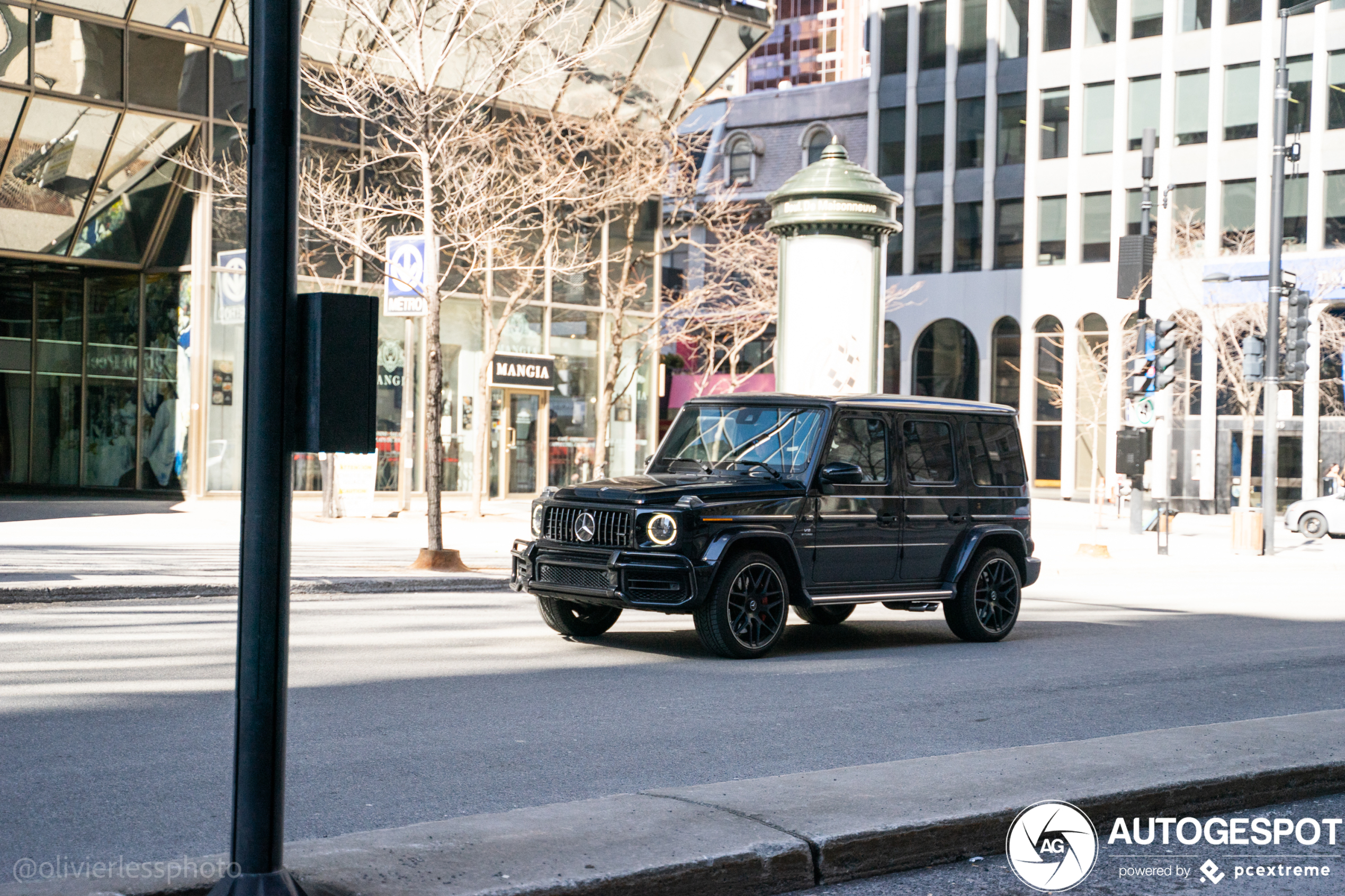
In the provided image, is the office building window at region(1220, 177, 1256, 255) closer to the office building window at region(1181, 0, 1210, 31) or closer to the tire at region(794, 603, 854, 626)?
the office building window at region(1181, 0, 1210, 31)

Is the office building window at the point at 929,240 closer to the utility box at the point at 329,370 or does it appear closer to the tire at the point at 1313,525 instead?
the tire at the point at 1313,525

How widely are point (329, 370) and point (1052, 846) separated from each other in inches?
128

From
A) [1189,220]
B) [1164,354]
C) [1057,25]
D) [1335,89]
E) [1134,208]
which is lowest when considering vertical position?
[1164,354]

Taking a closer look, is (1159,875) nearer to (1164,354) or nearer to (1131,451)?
(1164,354)

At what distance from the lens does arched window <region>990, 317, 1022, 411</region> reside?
48.2 meters

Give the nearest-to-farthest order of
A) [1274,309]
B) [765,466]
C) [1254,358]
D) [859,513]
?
1. [765,466]
2. [859,513]
3. [1254,358]
4. [1274,309]

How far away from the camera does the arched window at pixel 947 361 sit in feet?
161

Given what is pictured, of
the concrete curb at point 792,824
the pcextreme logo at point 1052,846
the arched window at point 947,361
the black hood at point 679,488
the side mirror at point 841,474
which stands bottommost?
the pcextreme logo at point 1052,846

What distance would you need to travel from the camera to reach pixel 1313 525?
29906 millimetres

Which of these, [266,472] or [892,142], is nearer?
[266,472]

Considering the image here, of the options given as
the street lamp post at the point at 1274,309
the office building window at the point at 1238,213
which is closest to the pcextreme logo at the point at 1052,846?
the street lamp post at the point at 1274,309

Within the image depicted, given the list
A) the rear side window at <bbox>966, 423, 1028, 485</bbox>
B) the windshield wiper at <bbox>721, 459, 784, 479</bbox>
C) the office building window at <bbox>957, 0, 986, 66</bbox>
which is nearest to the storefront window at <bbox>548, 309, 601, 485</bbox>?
the rear side window at <bbox>966, 423, 1028, 485</bbox>

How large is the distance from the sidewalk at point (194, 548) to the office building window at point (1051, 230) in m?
26.8

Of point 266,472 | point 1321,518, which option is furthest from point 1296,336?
point 266,472
